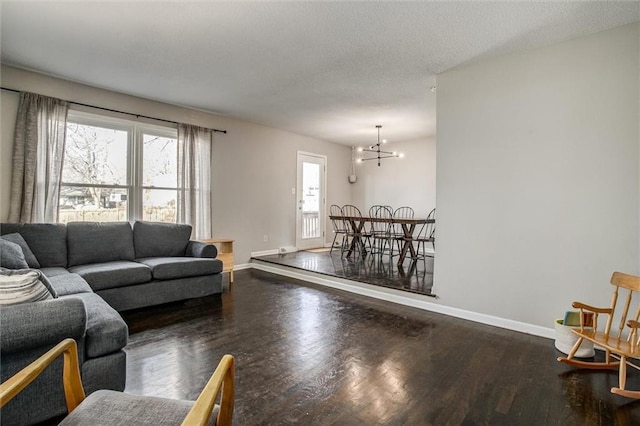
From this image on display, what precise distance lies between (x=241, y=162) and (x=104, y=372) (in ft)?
14.0

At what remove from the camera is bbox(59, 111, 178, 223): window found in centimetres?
390

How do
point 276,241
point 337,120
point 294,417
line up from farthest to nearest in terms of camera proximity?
point 276,241 < point 337,120 < point 294,417

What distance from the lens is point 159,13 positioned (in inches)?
97.1

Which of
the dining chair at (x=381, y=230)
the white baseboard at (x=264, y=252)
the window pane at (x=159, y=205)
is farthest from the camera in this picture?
the white baseboard at (x=264, y=252)

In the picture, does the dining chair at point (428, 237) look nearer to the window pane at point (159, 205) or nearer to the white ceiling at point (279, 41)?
the white ceiling at point (279, 41)

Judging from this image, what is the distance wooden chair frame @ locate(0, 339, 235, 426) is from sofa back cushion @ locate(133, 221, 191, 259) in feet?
9.89

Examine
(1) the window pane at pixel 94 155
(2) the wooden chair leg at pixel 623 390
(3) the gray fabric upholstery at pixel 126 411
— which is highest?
(1) the window pane at pixel 94 155

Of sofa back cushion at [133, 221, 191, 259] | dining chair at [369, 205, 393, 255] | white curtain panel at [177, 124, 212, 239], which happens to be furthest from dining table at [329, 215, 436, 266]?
sofa back cushion at [133, 221, 191, 259]

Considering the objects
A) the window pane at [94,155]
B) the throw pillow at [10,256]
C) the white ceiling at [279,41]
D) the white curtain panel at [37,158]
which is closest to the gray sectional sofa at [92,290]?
the throw pillow at [10,256]

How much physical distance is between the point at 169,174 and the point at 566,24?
16.0 feet

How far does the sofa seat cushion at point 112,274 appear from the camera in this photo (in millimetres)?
3062

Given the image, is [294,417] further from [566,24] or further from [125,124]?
[125,124]

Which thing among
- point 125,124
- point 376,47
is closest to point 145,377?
point 376,47

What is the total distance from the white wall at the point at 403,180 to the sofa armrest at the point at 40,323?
6335 millimetres
